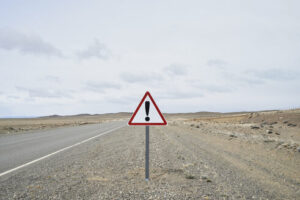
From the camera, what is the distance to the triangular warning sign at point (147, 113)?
4883mm

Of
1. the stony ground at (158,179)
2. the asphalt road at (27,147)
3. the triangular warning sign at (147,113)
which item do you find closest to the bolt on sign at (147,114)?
the triangular warning sign at (147,113)

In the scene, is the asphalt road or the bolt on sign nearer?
the bolt on sign

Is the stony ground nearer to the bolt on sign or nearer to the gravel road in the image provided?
the gravel road

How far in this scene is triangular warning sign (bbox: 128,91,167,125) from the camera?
4.88 m

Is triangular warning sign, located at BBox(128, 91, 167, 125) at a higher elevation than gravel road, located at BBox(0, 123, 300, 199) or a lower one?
higher

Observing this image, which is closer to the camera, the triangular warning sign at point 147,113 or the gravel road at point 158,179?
the gravel road at point 158,179

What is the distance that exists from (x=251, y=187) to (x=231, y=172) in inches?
41.3

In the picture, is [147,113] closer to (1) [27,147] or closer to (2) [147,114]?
(2) [147,114]

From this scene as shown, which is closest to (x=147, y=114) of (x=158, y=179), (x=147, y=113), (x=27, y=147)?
(x=147, y=113)

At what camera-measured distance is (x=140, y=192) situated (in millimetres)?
4184

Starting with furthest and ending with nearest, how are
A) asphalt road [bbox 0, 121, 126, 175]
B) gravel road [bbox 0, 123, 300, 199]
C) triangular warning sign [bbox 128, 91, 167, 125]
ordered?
asphalt road [bbox 0, 121, 126, 175], triangular warning sign [bbox 128, 91, 167, 125], gravel road [bbox 0, 123, 300, 199]

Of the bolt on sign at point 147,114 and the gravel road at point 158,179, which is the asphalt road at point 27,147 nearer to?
the gravel road at point 158,179

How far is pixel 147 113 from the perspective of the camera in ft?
16.1

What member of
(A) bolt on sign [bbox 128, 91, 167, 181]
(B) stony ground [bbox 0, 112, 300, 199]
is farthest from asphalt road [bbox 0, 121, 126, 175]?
(A) bolt on sign [bbox 128, 91, 167, 181]
